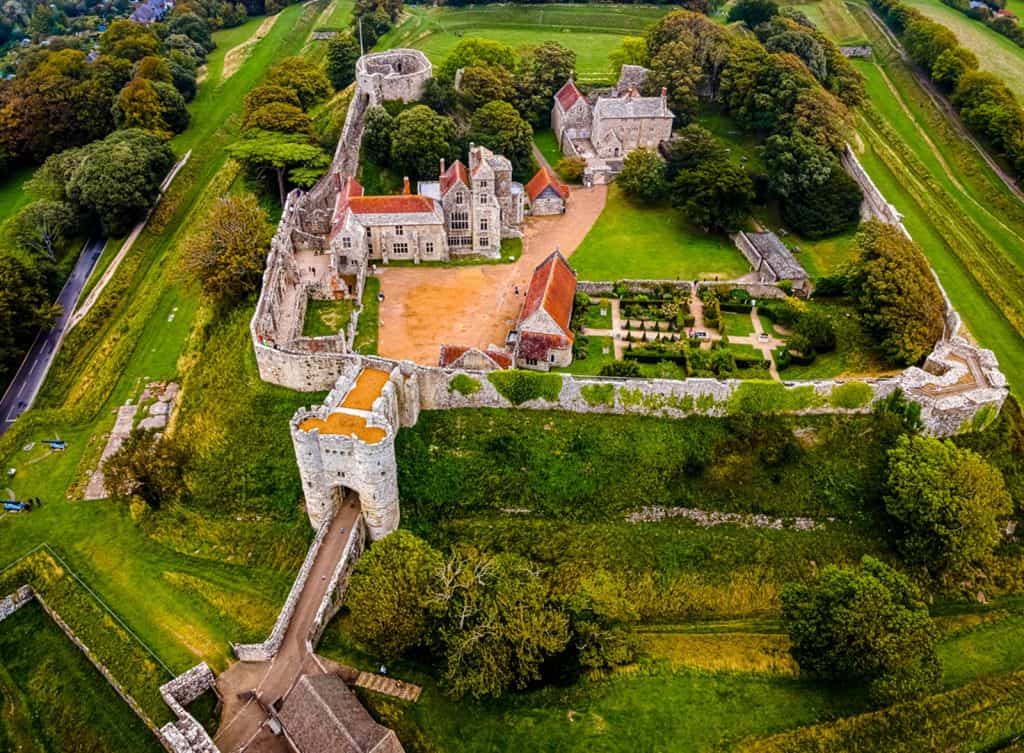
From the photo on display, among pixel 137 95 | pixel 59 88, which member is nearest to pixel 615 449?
pixel 137 95

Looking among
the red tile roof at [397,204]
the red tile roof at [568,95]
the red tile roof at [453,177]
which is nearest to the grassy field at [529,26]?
the red tile roof at [568,95]

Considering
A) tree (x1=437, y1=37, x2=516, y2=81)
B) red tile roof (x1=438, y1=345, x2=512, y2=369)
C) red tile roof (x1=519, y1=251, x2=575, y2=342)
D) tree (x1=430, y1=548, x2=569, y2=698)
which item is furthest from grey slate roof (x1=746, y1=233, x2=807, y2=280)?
tree (x1=437, y1=37, x2=516, y2=81)

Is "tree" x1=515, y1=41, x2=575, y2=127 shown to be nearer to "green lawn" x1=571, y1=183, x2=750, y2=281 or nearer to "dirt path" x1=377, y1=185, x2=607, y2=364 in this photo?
"green lawn" x1=571, y1=183, x2=750, y2=281

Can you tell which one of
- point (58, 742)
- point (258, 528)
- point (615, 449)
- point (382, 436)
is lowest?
point (58, 742)

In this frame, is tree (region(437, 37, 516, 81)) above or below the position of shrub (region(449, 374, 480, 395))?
above

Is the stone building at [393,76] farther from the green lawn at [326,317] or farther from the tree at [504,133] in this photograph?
the green lawn at [326,317]

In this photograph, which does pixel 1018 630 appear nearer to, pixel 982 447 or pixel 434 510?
pixel 982 447
